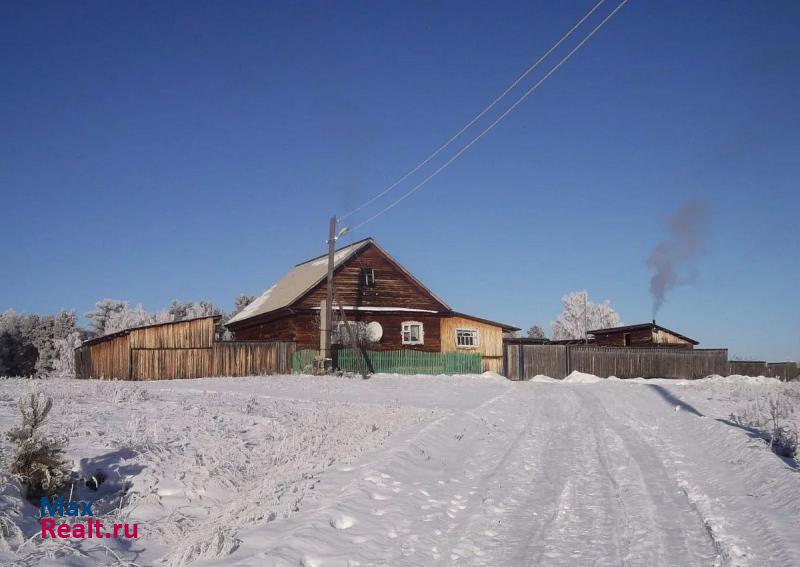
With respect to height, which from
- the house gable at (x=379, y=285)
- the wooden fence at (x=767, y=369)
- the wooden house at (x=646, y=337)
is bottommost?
the wooden fence at (x=767, y=369)

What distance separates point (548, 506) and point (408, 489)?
1801 millimetres

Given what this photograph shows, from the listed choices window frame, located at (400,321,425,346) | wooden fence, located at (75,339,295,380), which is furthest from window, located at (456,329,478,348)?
wooden fence, located at (75,339,295,380)

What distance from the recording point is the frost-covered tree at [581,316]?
9694 cm

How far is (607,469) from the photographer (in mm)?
10234

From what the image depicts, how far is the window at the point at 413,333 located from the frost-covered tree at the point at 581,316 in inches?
2333

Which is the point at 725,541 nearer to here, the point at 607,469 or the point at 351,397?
the point at 607,469

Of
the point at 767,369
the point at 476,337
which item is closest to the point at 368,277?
the point at 476,337

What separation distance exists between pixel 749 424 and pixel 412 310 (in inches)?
1085

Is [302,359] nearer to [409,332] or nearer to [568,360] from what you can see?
[409,332]

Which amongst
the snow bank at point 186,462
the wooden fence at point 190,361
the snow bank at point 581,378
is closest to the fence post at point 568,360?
the snow bank at point 581,378

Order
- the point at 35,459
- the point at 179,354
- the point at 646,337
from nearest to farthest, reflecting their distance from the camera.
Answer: the point at 35,459, the point at 179,354, the point at 646,337

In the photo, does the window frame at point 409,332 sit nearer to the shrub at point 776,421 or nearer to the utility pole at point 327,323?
the utility pole at point 327,323

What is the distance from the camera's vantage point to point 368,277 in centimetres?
4181

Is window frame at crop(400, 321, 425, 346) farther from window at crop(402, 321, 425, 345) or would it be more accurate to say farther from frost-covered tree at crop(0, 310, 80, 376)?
frost-covered tree at crop(0, 310, 80, 376)
